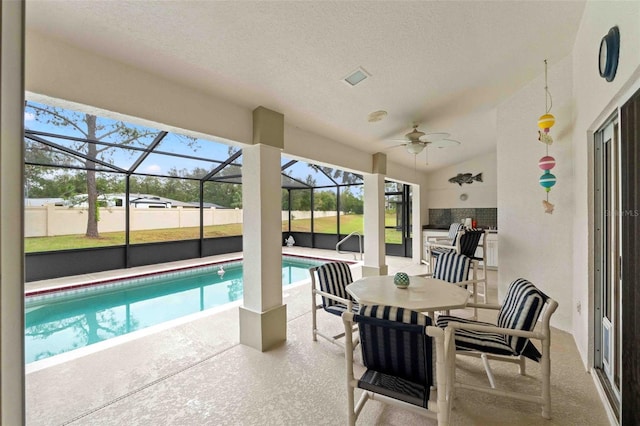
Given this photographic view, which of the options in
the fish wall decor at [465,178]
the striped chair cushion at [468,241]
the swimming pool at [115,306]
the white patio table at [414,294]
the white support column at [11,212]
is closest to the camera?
the white support column at [11,212]

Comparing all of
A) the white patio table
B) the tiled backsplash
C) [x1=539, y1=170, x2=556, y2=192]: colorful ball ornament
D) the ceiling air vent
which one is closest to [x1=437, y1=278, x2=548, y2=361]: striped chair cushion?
the white patio table

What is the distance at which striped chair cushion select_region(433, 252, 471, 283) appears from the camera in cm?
314

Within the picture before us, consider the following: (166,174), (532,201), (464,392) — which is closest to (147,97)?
(464,392)

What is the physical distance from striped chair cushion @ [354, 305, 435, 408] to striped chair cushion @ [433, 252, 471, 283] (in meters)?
1.93

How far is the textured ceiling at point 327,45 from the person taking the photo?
1.63 m

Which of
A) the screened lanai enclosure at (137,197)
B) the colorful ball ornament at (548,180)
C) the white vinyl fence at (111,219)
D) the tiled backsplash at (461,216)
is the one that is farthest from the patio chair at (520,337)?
the white vinyl fence at (111,219)

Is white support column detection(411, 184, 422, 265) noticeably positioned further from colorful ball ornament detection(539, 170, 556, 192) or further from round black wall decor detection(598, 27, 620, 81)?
round black wall decor detection(598, 27, 620, 81)

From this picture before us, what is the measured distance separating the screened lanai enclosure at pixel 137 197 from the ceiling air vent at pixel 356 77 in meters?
3.05

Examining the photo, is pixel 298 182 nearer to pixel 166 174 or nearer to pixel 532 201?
pixel 166 174

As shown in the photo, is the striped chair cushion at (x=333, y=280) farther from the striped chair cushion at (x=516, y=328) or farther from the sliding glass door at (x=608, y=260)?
the sliding glass door at (x=608, y=260)

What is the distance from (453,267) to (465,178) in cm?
487

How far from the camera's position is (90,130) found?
16.0 ft

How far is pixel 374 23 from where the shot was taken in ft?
6.32

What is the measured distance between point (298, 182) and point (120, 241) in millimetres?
5313
